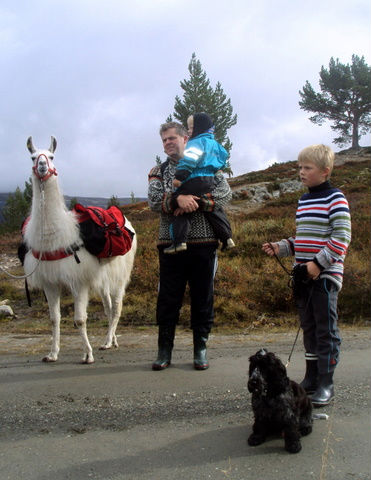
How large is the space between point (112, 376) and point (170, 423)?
1182 mm

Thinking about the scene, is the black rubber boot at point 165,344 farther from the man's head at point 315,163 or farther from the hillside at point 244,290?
the hillside at point 244,290

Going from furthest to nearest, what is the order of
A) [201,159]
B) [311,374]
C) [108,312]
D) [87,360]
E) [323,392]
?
[108,312] < [87,360] < [201,159] < [311,374] < [323,392]

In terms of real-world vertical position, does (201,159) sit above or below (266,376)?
above

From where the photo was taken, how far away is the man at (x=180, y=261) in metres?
4.20

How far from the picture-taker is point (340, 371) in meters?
4.21

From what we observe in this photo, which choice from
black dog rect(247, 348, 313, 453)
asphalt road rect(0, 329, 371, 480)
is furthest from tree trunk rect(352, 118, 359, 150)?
black dog rect(247, 348, 313, 453)

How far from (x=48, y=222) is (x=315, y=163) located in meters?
2.75

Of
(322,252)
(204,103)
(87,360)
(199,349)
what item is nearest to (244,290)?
(199,349)

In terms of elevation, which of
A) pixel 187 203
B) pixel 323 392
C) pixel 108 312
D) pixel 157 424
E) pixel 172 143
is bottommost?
pixel 157 424

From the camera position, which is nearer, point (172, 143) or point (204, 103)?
point (172, 143)

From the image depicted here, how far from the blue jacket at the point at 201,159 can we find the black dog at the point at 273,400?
75.5 inches

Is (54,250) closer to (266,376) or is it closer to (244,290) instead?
(266,376)

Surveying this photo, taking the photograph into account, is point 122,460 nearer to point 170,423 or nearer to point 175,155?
point 170,423

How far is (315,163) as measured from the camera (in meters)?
3.37
